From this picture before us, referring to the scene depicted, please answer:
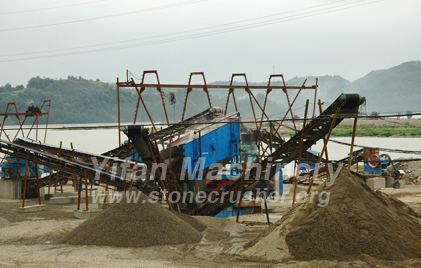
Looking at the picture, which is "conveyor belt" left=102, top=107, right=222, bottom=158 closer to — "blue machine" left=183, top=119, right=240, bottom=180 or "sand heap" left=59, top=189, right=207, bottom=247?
"blue machine" left=183, top=119, right=240, bottom=180

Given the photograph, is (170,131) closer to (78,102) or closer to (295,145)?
(295,145)

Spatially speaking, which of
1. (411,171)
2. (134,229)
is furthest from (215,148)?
(411,171)

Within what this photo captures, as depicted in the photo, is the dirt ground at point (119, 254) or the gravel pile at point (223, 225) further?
the gravel pile at point (223, 225)

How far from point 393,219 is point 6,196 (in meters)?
22.0

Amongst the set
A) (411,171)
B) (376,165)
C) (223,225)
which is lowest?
(411,171)

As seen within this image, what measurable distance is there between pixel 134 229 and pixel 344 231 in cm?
594

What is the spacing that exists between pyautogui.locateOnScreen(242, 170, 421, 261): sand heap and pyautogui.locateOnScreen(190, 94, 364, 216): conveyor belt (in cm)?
292

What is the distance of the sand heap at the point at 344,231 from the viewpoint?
10.2 metres

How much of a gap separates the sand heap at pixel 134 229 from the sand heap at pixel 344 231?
7.69 ft

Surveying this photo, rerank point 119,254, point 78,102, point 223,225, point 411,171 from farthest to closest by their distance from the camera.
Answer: point 78,102 → point 411,171 → point 223,225 → point 119,254

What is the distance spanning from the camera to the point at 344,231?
10.5 metres

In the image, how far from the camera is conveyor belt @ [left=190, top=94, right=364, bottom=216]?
1412cm

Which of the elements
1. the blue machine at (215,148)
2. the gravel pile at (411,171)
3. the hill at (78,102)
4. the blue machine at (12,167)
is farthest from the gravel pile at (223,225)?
the hill at (78,102)

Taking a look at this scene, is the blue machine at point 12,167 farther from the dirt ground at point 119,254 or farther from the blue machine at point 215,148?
the blue machine at point 215,148
